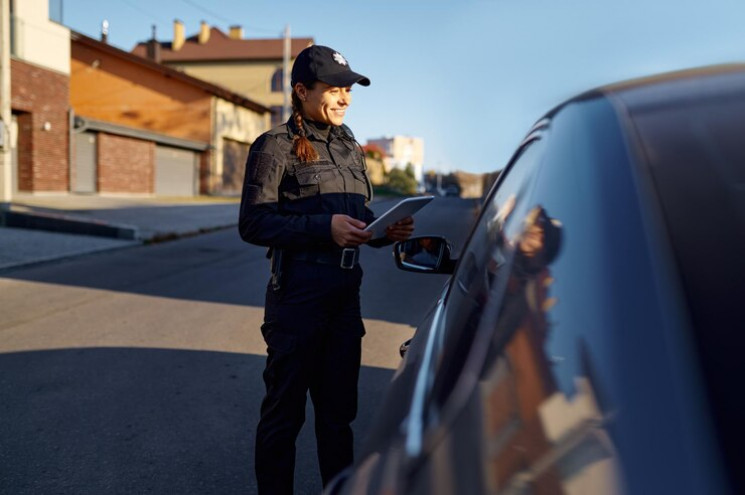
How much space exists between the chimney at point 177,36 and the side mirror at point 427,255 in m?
60.3

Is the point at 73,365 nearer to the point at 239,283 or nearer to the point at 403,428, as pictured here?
the point at 239,283

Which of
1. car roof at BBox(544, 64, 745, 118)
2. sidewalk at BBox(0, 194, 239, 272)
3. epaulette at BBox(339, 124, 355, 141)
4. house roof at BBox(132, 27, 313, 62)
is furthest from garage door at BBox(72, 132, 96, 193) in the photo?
house roof at BBox(132, 27, 313, 62)

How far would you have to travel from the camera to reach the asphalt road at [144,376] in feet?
10.8

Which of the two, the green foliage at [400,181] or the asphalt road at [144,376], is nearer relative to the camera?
the asphalt road at [144,376]

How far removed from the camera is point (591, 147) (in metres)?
1.20

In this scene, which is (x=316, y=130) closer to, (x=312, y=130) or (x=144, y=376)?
(x=312, y=130)

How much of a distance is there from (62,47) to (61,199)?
219 inches

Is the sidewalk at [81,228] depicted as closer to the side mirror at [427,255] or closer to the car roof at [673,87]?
the side mirror at [427,255]

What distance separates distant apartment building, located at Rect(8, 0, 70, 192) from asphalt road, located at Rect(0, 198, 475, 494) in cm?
1474

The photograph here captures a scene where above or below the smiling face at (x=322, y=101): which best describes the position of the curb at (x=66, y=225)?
below

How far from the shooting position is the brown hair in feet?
8.29

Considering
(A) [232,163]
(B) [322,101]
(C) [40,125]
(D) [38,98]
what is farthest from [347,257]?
(A) [232,163]

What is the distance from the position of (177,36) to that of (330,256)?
60.9m

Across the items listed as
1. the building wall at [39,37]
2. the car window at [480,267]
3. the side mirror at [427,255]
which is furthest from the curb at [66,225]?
the car window at [480,267]
